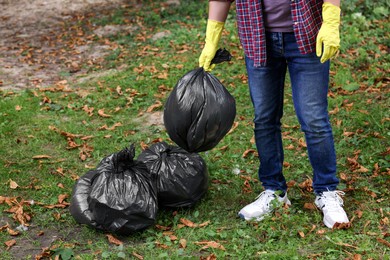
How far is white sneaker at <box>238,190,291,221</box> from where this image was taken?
365cm

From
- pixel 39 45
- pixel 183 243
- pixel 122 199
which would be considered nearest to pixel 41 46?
pixel 39 45

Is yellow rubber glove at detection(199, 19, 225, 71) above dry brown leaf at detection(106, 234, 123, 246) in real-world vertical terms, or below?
above

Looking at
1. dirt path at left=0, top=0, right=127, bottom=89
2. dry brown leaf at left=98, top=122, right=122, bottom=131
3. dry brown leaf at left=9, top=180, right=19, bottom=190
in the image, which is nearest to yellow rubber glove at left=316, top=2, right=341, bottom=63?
dry brown leaf at left=9, top=180, right=19, bottom=190

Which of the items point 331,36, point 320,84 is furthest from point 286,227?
point 331,36

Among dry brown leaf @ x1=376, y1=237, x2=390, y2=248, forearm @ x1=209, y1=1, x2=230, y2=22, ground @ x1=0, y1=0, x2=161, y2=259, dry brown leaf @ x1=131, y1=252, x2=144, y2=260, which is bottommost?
ground @ x1=0, y1=0, x2=161, y2=259

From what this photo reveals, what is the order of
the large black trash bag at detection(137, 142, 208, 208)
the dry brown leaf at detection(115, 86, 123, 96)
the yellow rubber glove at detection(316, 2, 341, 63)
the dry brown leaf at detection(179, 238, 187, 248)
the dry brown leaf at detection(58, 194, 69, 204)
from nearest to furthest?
the yellow rubber glove at detection(316, 2, 341, 63) → the dry brown leaf at detection(179, 238, 187, 248) → the large black trash bag at detection(137, 142, 208, 208) → the dry brown leaf at detection(58, 194, 69, 204) → the dry brown leaf at detection(115, 86, 123, 96)

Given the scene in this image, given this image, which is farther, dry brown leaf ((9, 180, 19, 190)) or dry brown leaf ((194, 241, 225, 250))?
dry brown leaf ((9, 180, 19, 190))

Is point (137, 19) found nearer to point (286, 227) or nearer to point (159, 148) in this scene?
point (159, 148)

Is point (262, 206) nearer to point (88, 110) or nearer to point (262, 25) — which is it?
point (262, 25)

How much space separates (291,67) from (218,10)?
57cm

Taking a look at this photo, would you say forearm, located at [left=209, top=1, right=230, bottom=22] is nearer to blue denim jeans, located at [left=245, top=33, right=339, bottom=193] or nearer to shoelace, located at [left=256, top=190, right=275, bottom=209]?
blue denim jeans, located at [left=245, top=33, right=339, bottom=193]

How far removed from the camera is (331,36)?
305 cm

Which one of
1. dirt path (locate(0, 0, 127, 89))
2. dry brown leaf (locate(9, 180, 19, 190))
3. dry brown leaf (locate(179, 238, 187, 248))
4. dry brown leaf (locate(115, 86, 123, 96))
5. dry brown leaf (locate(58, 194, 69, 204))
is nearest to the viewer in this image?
dry brown leaf (locate(179, 238, 187, 248))

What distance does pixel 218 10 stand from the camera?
3.46 metres
